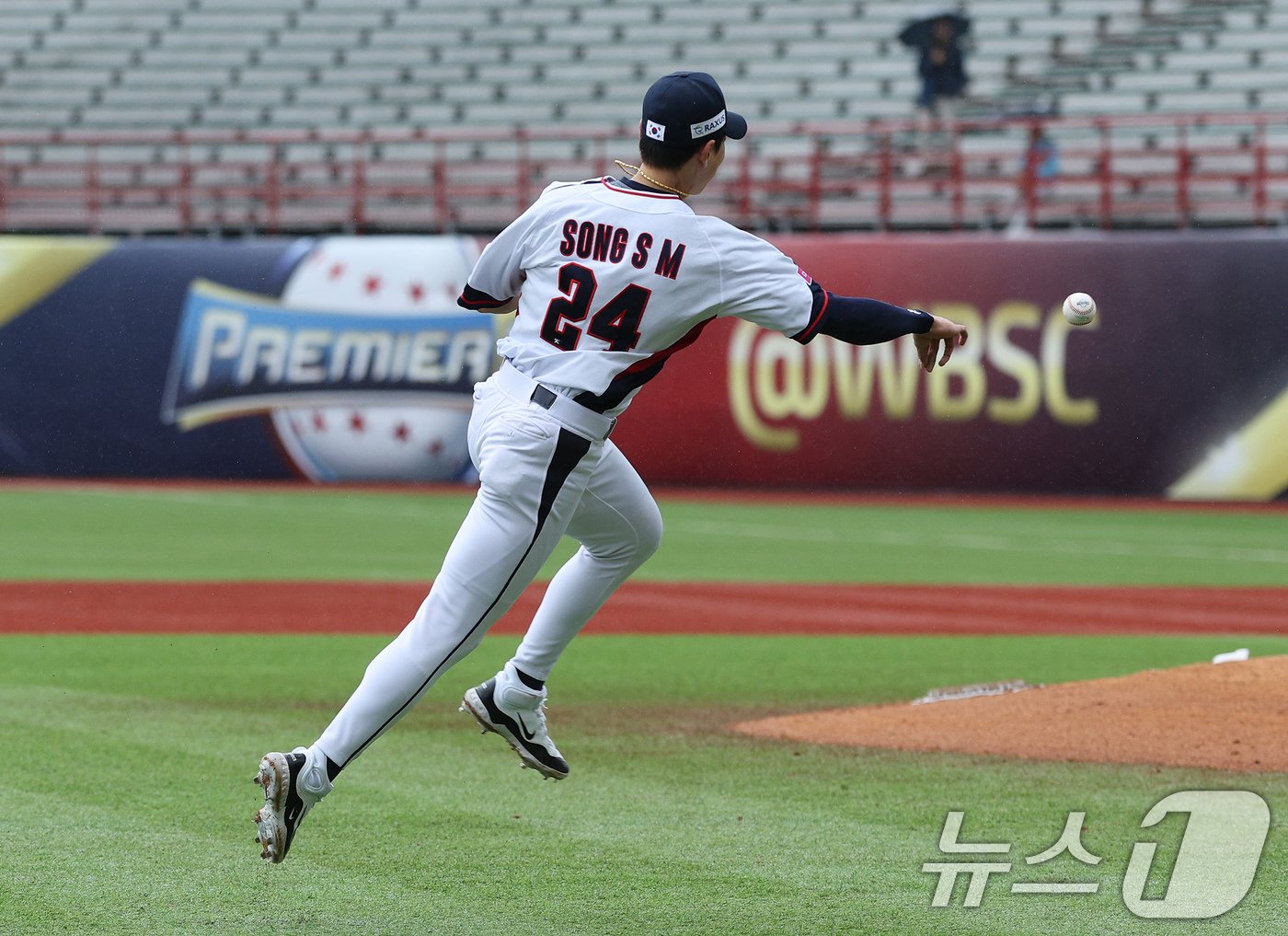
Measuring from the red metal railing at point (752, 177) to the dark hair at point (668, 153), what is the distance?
51.0 feet

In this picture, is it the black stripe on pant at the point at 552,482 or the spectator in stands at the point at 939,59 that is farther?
the spectator in stands at the point at 939,59

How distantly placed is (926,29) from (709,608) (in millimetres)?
13250

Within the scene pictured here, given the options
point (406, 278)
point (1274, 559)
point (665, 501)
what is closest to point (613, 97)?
point (406, 278)

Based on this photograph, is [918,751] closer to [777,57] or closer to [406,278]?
[406,278]

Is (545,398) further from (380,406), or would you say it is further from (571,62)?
(571,62)

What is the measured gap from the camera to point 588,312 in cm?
462

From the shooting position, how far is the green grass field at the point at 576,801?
4250 mm

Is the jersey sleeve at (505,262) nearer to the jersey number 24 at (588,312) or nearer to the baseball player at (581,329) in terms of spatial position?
the baseball player at (581,329)

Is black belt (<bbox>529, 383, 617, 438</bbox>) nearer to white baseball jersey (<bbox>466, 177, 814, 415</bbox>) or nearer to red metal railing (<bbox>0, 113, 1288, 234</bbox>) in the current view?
white baseball jersey (<bbox>466, 177, 814, 415</bbox>)

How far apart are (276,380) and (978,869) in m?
17.2

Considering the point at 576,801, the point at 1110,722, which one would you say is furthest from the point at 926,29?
the point at 576,801

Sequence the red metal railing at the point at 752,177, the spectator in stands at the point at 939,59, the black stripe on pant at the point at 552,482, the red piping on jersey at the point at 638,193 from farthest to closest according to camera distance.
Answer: the spectator in stands at the point at 939,59, the red metal railing at the point at 752,177, the red piping on jersey at the point at 638,193, the black stripe on pant at the point at 552,482

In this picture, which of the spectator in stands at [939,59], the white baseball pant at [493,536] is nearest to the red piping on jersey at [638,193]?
the white baseball pant at [493,536]

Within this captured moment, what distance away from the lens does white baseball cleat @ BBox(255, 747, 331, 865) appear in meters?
4.27
